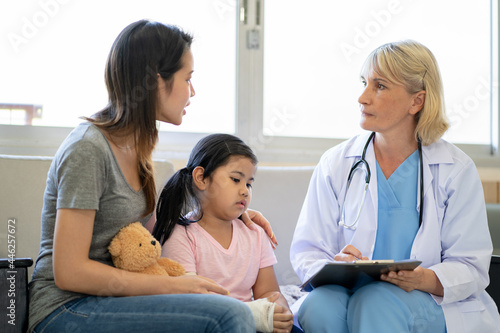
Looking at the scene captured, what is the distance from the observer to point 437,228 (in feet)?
5.79

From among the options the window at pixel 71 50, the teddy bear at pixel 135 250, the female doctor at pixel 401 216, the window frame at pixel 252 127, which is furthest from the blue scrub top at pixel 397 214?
the window at pixel 71 50

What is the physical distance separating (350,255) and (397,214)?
270mm

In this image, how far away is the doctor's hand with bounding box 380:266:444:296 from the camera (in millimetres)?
1573

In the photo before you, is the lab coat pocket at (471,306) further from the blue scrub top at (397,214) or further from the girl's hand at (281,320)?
the girl's hand at (281,320)

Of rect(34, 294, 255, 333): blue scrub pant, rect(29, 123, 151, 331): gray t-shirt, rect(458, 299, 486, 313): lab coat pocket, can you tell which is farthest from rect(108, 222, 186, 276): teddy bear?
rect(458, 299, 486, 313): lab coat pocket

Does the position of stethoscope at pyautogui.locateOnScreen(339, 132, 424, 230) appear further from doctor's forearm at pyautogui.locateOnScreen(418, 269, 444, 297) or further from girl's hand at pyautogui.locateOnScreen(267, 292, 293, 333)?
girl's hand at pyautogui.locateOnScreen(267, 292, 293, 333)

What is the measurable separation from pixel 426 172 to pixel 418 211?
139 mm

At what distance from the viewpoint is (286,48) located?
3021 millimetres

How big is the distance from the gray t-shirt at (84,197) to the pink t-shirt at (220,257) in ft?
0.78

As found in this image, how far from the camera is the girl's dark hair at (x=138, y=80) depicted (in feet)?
4.67

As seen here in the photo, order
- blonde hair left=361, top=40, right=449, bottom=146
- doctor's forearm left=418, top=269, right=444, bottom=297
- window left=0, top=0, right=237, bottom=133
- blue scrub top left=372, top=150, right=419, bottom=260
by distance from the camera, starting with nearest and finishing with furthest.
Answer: doctor's forearm left=418, top=269, right=444, bottom=297
blue scrub top left=372, top=150, right=419, bottom=260
blonde hair left=361, top=40, right=449, bottom=146
window left=0, top=0, right=237, bottom=133

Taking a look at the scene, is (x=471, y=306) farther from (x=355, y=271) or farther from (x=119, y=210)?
(x=119, y=210)

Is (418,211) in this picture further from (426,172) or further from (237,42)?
(237,42)

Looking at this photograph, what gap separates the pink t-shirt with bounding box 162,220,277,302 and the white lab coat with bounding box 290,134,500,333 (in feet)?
0.56
